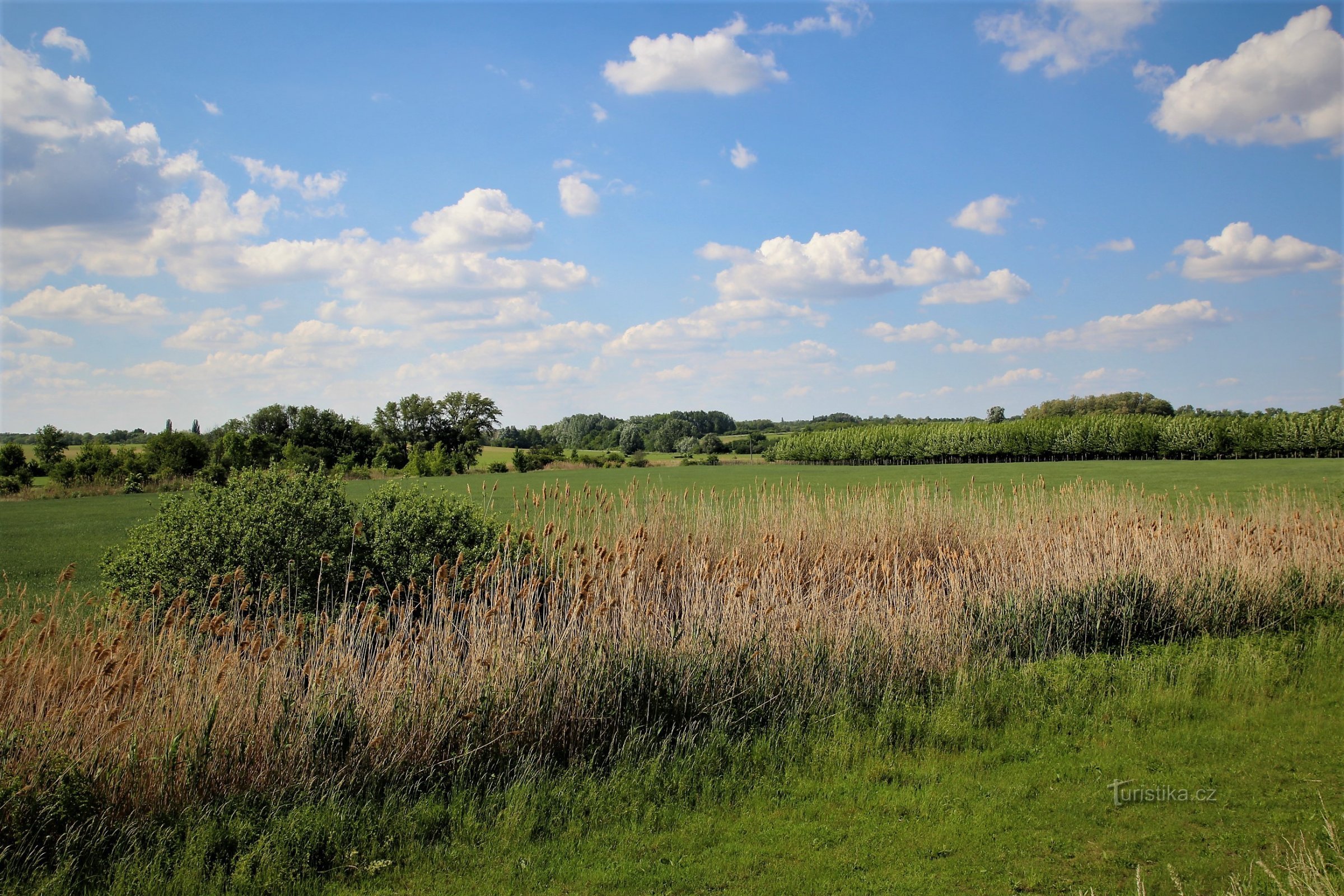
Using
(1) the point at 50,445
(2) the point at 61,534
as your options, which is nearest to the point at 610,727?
(2) the point at 61,534

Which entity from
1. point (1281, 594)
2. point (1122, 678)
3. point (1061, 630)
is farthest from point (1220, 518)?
point (1122, 678)

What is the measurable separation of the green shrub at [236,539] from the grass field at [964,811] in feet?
13.7

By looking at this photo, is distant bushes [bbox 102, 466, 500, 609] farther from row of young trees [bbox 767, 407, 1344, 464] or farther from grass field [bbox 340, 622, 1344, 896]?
row of young trees [bbox 767, 407, 1344, 464]

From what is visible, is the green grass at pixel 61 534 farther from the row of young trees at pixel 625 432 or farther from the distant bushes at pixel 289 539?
the row of young trees at pixel 625 432

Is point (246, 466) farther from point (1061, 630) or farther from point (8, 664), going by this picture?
point (1061, 630)

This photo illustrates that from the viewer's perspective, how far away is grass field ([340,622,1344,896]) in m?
4.23

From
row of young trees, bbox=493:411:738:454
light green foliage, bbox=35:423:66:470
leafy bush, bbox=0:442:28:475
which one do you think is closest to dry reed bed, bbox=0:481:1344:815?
leafy bush, bbox=0:442:28:475

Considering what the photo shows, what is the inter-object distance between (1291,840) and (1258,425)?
273ft

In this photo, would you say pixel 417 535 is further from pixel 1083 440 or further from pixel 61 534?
pixel 1083 440

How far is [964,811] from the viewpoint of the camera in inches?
198

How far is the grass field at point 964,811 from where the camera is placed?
13.9 ft

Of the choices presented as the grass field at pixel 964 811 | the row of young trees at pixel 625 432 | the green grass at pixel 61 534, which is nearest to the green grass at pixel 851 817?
the grass field at pixel 964 811

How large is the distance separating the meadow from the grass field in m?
0.03

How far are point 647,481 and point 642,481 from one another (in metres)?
31.5
